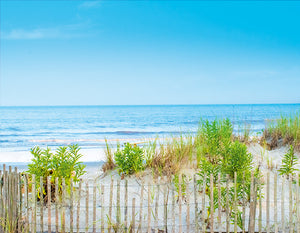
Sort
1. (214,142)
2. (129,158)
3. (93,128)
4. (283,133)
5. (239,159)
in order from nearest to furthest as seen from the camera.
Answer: (239,159) → (129,158) → (214,142) → (283,133) → (93,128)

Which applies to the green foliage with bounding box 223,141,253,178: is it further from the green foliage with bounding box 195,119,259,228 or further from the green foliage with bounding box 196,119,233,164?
the green foliage with bounding box 196,119,233,164

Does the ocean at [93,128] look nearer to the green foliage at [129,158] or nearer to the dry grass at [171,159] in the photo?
the dry grass at [171,159]

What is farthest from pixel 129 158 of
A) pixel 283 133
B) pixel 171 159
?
pixel 283 133

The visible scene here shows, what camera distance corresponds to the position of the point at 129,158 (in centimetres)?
536

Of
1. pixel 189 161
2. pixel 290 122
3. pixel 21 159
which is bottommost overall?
pixel 21 159

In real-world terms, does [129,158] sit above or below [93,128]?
above

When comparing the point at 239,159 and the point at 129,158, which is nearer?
the point at 239,159

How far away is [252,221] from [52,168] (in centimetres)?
261

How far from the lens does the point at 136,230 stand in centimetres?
373

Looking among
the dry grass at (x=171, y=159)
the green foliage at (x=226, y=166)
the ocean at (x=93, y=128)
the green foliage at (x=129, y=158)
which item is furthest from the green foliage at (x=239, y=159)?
the ocean at (x=93, y=128)

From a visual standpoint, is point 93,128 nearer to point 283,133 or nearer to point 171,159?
point 283,133

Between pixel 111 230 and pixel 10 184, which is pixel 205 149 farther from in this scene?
pixel 10 184

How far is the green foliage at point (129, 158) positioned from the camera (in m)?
5.24

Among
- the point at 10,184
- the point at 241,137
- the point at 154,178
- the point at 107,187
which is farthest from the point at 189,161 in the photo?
the point at 10,184
